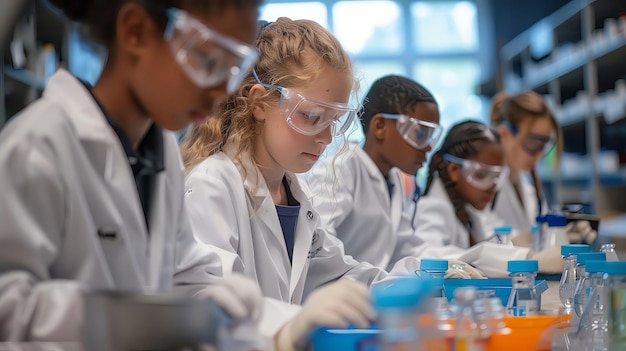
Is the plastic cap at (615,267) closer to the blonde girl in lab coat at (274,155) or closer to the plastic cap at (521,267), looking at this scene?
the plastic cap at (521,267)

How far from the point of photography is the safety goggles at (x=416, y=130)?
2.51m

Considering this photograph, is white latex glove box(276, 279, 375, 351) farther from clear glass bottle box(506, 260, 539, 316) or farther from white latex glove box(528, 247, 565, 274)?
white latex glove box(528, 247, 565, 274)

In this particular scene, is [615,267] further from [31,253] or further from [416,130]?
[416,130]

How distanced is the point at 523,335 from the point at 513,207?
10.9ft

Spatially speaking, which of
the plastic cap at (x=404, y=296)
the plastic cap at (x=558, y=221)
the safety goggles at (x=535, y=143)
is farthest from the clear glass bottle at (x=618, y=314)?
the safety goggles at (x=535, y=143)

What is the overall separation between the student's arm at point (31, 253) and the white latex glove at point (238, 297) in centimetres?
18

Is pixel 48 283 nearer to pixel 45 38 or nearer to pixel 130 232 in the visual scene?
pixel 130 232

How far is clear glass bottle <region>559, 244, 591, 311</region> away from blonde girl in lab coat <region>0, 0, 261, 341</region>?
0.84 meters

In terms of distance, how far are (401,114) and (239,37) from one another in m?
1.59

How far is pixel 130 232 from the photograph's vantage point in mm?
1063

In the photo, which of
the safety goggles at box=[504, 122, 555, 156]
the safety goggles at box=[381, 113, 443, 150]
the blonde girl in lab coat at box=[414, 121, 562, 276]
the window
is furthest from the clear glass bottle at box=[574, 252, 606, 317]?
the window

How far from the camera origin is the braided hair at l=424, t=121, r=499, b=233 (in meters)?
3.20

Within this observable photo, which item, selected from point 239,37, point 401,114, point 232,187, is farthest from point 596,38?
point 239,37

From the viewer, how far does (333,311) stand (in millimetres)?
863
